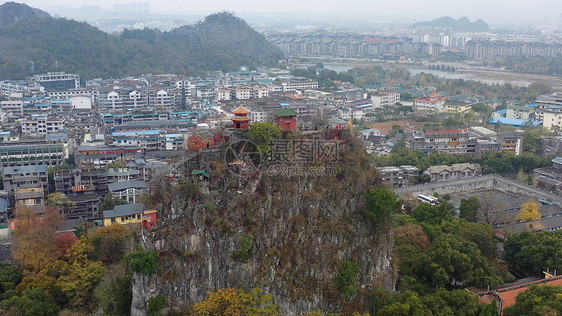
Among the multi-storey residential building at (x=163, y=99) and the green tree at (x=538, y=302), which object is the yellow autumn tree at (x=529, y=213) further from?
the multi-storey residential building at (x=163, y=99)

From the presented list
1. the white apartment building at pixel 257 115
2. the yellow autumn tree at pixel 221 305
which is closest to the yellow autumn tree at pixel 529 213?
the yellow autumn tree at pixel 221 305

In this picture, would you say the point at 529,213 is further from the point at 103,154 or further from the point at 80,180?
the point at 103,154

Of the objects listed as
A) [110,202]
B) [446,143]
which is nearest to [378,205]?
[110,202]

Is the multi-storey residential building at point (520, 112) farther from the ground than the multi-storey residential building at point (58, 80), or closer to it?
closer to it

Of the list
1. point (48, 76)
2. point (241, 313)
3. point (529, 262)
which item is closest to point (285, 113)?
point (241, 313)

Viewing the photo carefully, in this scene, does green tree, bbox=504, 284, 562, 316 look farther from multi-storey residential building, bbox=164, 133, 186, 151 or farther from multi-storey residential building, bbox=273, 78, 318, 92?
multi-storey residential building, bbox=273, 78, 318, 92

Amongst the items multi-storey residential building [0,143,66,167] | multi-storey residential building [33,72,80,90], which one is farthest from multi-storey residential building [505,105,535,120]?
multi-storey residential building [33,72,80,90]
